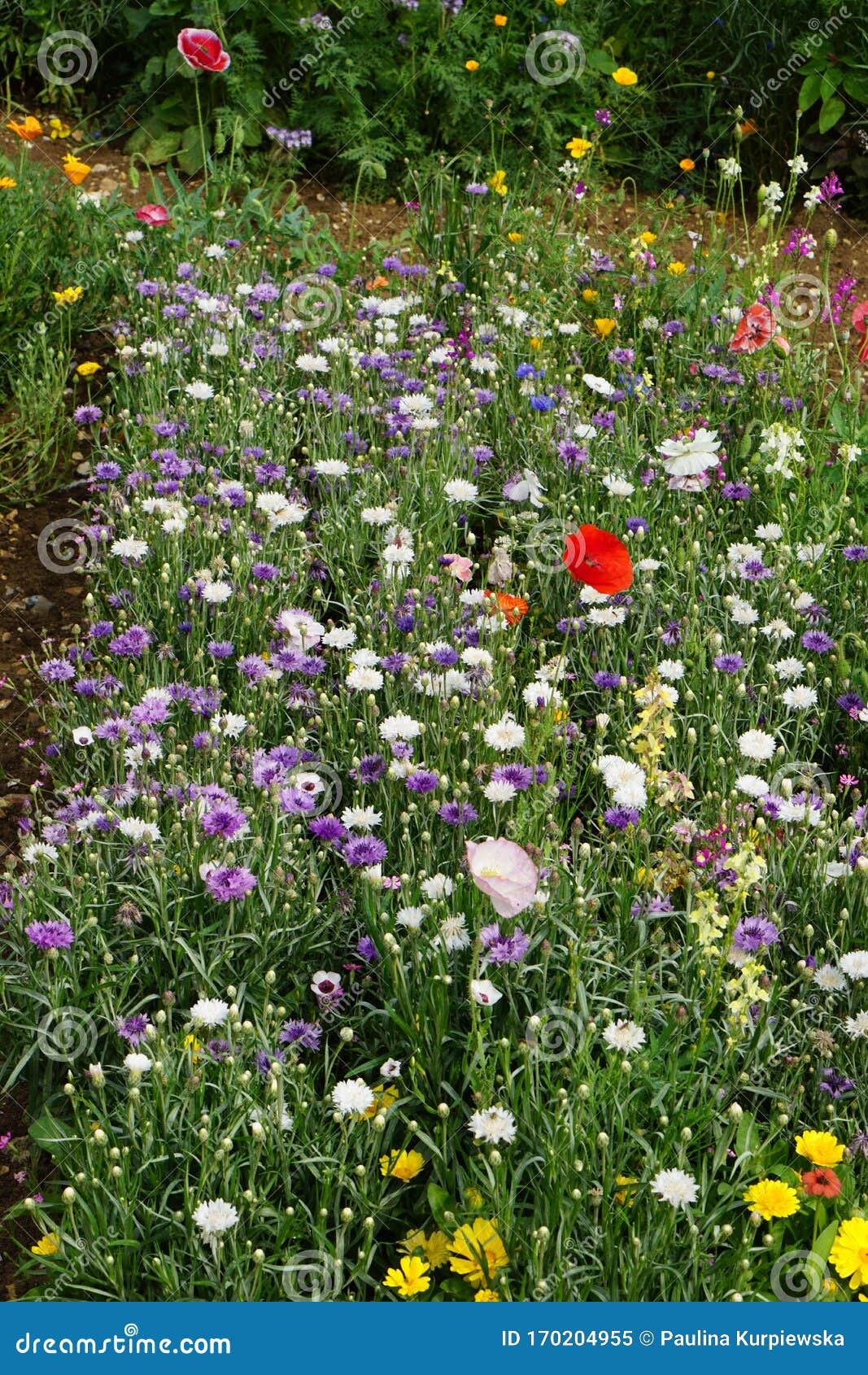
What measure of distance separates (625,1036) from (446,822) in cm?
65

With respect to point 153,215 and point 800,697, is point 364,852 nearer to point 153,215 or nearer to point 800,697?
point 800,697

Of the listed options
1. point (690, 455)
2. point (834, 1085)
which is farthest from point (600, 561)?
point (834, 1085)

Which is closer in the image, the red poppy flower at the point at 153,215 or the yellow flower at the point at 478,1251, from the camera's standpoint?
the yellow flower at the point at 478,1251

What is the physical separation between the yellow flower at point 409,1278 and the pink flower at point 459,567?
1.65m

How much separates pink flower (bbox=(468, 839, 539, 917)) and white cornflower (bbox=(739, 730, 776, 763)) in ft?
3.09

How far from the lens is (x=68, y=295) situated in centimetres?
462

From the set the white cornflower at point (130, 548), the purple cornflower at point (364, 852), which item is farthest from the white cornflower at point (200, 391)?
the purple cornflower at point (364, 852)

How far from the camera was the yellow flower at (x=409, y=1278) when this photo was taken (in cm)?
208

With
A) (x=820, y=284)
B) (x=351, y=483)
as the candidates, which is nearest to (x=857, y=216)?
(x=820, y=284)

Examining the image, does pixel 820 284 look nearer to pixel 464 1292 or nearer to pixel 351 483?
pixel 351 483

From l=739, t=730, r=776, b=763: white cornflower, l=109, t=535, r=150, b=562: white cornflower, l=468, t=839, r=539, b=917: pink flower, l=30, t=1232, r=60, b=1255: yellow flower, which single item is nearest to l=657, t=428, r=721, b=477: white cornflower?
l=739, t=730, r=776, b=763: white cornflower

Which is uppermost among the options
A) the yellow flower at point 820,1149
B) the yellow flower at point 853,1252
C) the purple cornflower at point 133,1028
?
the yellow flower at point 820,1149

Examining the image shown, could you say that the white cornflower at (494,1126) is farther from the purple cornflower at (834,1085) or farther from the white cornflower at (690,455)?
the white cornflower at (690,455)

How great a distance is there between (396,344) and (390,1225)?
301 cm
